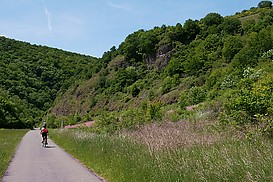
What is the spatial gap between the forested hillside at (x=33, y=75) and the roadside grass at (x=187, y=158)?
95031 mm

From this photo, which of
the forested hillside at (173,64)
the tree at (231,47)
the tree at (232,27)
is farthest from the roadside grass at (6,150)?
the tree at (232,27)

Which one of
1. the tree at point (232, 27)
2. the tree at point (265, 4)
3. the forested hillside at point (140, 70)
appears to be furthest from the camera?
the tree at point (265, 4)

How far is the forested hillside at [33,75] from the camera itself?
113188 mm

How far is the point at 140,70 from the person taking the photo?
9512cm

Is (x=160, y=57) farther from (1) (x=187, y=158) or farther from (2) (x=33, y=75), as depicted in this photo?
(1) (x=187, y=158)

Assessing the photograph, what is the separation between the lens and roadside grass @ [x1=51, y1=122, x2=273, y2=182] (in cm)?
609

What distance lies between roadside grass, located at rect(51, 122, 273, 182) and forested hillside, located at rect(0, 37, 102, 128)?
95.0 meters

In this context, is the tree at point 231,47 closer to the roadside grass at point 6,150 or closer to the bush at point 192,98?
the bush at point 192,98

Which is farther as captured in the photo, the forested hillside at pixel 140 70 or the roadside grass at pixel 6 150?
the forested hillside at pixel 140 70

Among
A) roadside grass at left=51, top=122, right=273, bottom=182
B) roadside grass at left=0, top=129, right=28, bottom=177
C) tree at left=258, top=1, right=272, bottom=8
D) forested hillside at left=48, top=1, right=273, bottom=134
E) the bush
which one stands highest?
tree at left=258, top=1, right=272, bottom=8

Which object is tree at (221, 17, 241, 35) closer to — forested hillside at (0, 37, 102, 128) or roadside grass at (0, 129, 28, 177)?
forested hillside at (0, 37, 102, 128)

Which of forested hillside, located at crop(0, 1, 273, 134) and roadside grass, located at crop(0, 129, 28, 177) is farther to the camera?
forested hillside, located at crop(0, 1, 273, 134)

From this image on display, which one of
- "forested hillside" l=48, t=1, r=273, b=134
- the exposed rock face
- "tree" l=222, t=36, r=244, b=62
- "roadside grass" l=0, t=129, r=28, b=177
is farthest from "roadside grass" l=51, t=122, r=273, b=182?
the exposed rock face

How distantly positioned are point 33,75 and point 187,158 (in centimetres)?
11972
